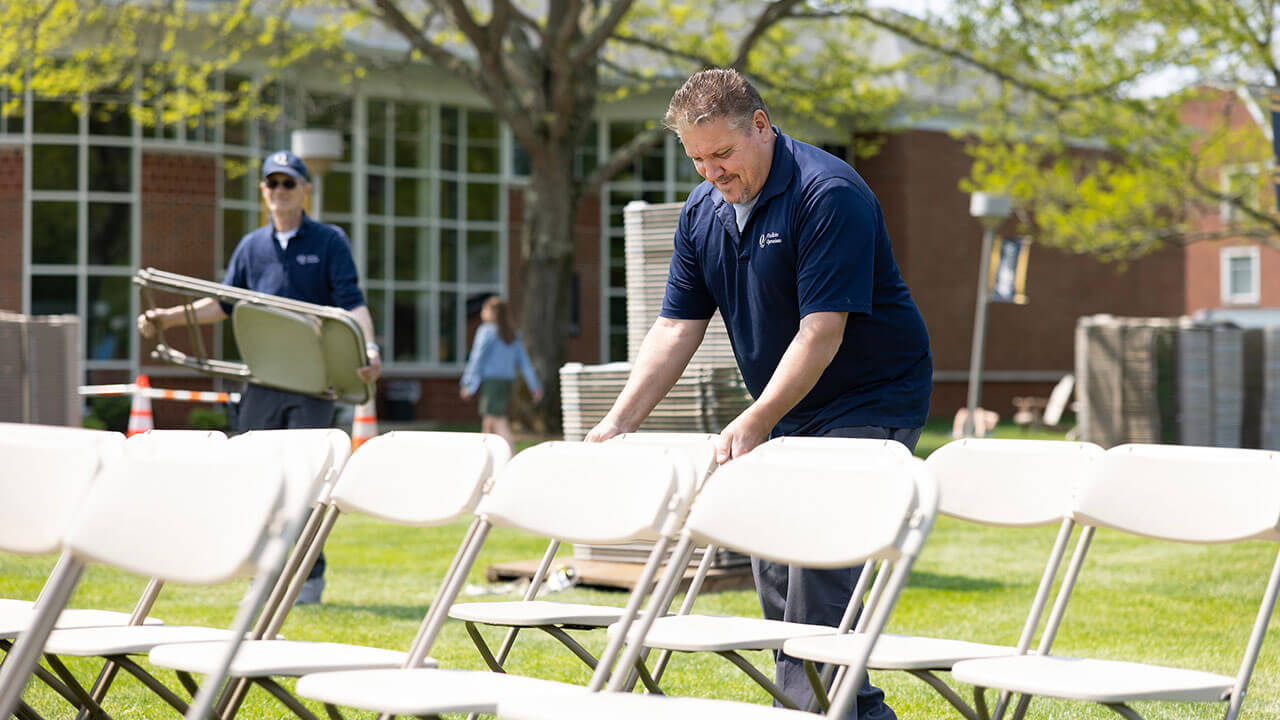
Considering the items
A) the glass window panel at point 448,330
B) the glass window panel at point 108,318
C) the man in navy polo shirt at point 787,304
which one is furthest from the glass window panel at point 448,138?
the man in navy polo shirt at point 787,304

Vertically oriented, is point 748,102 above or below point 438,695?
above

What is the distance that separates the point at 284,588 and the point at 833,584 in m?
1.58

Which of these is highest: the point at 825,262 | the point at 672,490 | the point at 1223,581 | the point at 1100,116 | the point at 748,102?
the point at 1100,116

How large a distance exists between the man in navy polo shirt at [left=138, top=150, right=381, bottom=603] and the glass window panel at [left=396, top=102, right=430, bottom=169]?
720 inches

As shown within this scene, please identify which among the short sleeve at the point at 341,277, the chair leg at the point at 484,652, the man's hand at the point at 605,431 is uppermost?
the short sleeve at the point at 341,277

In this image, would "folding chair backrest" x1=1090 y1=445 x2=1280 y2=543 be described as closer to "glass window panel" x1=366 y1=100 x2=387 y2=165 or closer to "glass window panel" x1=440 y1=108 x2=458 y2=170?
"glass window panel" x1=366 y1=100 x2=387 y2=165

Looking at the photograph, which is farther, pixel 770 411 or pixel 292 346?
pixel 292 346

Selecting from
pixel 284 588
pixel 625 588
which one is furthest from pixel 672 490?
pixel 625 588

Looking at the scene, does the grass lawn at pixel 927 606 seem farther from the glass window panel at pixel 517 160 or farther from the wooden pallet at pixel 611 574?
the glass window panel at pixel 517 160

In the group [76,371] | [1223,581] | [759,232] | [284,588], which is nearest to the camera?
[759,232]

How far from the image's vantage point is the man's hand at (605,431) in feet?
14.3

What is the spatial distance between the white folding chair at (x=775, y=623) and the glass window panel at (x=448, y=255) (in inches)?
842

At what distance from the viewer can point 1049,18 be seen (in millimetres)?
18406

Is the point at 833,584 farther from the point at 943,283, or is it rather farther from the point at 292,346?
the point at 943,283
